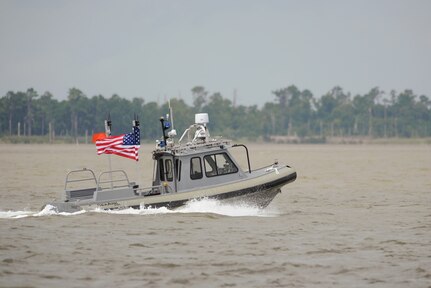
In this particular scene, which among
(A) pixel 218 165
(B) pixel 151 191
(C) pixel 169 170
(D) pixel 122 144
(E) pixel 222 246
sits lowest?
(E) pixel 222 246

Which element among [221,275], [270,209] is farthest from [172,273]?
[270,209]

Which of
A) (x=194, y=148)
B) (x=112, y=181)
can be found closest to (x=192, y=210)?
(x=194, y=148)

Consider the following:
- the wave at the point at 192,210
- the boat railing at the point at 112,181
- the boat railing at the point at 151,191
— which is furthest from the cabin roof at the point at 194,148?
the wave at the point at 192,210

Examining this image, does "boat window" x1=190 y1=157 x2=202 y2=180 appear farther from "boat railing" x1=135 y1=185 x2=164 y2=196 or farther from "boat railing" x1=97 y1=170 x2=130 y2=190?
"boat railing" x1=97 y1=170 x2=130 y2=190

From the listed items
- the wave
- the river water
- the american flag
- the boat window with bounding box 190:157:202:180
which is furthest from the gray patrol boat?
the american flag

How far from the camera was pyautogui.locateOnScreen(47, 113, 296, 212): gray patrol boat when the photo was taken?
24344 mm

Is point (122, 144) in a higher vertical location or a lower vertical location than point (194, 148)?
higher

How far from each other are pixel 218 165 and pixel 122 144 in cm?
264

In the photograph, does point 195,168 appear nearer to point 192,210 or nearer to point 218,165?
point 218,165

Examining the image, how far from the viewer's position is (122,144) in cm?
2433

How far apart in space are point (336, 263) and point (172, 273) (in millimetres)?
3109

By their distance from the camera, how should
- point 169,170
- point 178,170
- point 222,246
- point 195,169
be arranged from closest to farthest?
1. point 222,246
2. point 178,170
3. point 195,169
4. point 169,170

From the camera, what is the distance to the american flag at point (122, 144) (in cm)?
2414

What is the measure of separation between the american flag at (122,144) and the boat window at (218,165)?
1936 millimetres
